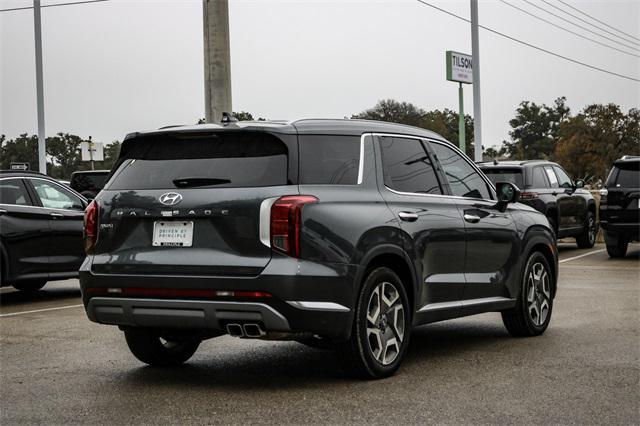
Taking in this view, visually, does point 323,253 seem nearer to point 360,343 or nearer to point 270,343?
point 360,343

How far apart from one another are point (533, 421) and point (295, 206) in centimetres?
196

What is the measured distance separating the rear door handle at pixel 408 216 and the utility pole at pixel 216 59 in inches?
446

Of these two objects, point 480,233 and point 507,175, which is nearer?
point 480,233

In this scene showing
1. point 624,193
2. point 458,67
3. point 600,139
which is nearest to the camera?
point 624,193

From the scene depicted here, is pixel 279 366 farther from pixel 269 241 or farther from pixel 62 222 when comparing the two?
pixel 62 222

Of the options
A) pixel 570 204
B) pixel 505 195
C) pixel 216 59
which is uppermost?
pixel 216 59

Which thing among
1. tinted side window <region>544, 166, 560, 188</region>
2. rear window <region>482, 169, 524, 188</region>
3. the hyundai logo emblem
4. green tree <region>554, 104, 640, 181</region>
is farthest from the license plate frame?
green tree <region>554, 104, 640, 181</region>

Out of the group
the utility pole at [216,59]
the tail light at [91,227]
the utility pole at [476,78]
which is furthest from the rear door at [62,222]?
the utility pole at [476,78]

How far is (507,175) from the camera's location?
20.0 meters

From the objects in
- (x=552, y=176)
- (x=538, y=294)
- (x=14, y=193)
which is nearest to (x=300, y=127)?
(x=538, y=294)

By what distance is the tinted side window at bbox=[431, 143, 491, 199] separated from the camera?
8547mm

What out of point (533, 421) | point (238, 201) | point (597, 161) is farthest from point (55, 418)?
point (597, 161)

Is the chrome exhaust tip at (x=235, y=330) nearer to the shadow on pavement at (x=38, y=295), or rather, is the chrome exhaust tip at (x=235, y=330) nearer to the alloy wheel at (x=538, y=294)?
the alloy wheel at (x=538, y=294)

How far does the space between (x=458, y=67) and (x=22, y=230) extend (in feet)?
98.8
